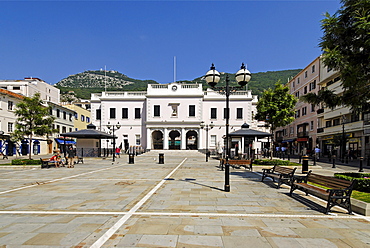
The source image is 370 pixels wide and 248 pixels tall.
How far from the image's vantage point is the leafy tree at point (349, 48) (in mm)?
8242

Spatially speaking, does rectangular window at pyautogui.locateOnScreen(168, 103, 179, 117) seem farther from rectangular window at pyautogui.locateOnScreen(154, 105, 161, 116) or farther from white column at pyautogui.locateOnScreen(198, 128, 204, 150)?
white column at pyautogui.locateOnScreen(198, 128, 204, 150)

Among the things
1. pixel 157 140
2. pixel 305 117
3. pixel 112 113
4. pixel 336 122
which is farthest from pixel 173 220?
pixel 305 117

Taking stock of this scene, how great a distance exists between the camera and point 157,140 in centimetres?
4838

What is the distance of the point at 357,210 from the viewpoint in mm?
6285

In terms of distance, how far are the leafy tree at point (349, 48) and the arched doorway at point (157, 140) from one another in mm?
39974

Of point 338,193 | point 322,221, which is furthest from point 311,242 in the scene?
point 338,193

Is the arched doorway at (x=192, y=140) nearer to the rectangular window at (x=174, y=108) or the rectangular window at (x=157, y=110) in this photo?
the rectangular window at (x=174, y=108)

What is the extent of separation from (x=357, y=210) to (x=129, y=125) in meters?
43.5

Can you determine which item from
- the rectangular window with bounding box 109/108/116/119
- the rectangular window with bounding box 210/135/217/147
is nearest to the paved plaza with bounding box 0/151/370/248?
the rectangular window with bounding box 210/135/217/147

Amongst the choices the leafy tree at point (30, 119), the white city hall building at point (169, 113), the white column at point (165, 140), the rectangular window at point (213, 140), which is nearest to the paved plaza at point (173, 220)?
the leafy tree at point (30, 119)

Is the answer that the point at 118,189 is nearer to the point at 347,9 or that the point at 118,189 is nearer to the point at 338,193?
the point at 338,193

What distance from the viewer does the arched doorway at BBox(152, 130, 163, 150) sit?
47491 millimetres

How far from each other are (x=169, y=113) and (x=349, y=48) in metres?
38.1

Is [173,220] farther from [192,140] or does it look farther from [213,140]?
[192,140]
